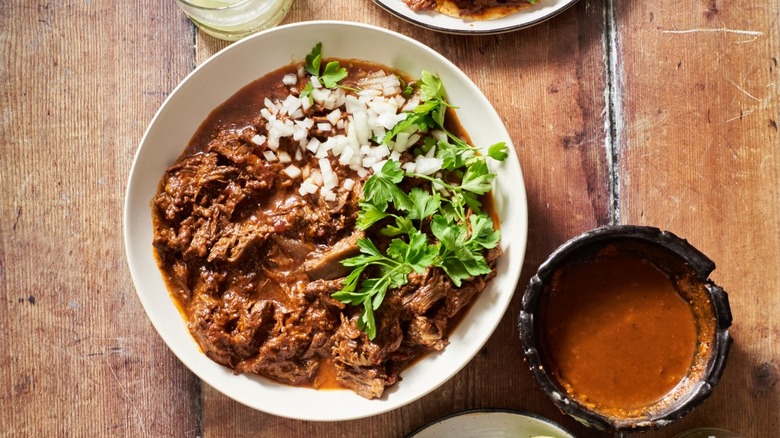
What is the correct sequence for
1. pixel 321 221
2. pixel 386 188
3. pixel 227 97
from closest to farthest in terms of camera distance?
pixel 386 188, pixel 321 221, pixel 227 97

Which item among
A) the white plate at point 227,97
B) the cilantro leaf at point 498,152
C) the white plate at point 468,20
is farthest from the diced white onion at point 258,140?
the cilantro leaf at point 498,152

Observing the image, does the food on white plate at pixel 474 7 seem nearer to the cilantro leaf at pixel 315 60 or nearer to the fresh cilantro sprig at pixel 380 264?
the cilantro leaf at pixel 315 60

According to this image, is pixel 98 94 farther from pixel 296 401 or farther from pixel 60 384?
pixel 296 401

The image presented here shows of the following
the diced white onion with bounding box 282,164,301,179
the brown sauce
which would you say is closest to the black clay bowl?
the brown sauce

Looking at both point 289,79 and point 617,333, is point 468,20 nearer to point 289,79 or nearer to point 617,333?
point 289,79

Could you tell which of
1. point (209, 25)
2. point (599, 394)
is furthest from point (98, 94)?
point (599, 394)

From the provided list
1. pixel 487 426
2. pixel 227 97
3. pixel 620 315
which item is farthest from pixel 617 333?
pixel 227 97

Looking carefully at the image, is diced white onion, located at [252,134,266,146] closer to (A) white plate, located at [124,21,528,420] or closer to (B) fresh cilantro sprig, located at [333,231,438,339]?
(A) white plate, located at [124,21,528,420]
